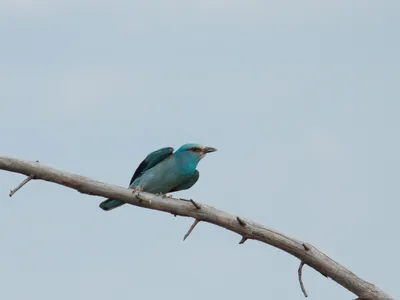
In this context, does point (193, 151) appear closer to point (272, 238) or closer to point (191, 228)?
point (191, 228)

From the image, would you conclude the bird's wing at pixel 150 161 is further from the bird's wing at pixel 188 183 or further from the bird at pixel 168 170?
the bird's wing at pixel 188 183

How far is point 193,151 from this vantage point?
40.9 ft

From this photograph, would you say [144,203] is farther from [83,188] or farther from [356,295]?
[356,295]

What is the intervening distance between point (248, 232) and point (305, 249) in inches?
24.2

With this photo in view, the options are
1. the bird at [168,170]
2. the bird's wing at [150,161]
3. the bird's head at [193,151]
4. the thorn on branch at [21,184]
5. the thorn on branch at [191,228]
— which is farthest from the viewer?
the bird's head at [193,151]

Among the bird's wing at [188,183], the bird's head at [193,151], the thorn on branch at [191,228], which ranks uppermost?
the bird's head at [193,151]

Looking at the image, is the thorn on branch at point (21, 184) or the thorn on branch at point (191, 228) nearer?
the thorn on branch at point (21, 184)

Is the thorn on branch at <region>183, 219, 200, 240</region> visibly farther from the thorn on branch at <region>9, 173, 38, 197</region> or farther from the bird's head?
the bird's head

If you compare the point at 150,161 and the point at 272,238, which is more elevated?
the point at 150,161

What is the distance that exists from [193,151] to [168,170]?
490 millimetres

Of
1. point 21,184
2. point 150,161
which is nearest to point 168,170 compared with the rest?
point 150,161

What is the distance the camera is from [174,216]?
423 inches

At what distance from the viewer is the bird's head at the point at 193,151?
1234 centimetres

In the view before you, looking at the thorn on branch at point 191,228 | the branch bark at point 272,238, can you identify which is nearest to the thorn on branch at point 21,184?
the branch bark at point 272,238
